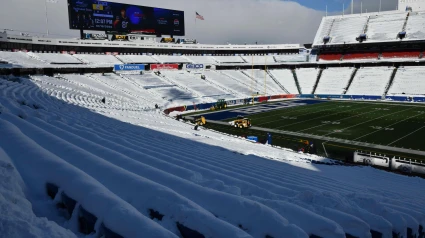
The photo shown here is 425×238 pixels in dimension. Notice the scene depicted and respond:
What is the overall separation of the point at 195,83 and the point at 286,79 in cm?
2056

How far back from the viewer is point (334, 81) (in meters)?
60.1

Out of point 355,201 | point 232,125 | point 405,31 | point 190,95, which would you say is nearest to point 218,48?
point 190,95

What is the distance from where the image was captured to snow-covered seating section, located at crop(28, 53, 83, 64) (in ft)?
159

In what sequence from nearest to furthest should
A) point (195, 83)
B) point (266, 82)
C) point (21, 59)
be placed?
point (21, 59)
point (195, 83)
point (266, 82)

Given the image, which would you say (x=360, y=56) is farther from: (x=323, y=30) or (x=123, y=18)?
(x=123, y=18)

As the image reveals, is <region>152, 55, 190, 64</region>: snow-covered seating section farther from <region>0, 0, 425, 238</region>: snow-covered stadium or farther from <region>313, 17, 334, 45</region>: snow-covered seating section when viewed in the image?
<region>313, 17, 334, 45</region>: snow-covered seating section

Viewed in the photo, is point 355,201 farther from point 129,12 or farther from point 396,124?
point 129,12

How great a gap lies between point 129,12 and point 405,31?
4972 cm

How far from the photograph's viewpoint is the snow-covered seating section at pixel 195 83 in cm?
5184

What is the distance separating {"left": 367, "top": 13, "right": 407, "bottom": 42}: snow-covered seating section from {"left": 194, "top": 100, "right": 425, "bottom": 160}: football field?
776 inches

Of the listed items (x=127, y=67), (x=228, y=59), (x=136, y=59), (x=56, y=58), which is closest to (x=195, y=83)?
(x=127, y=67)

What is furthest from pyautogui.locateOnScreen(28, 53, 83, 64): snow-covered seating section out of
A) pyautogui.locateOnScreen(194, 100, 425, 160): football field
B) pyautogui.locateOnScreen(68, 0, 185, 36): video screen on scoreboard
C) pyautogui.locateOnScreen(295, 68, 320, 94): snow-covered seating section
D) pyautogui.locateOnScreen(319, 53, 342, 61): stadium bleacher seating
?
pyautogui.locateOnScreen(319, 53, 342, 61): stadium bleacher seating

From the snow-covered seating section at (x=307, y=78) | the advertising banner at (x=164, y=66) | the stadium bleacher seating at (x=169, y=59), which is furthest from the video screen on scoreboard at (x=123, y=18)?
the snow-covered seating section at (x=307, y=78)

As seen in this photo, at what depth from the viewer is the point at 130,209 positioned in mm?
2666
